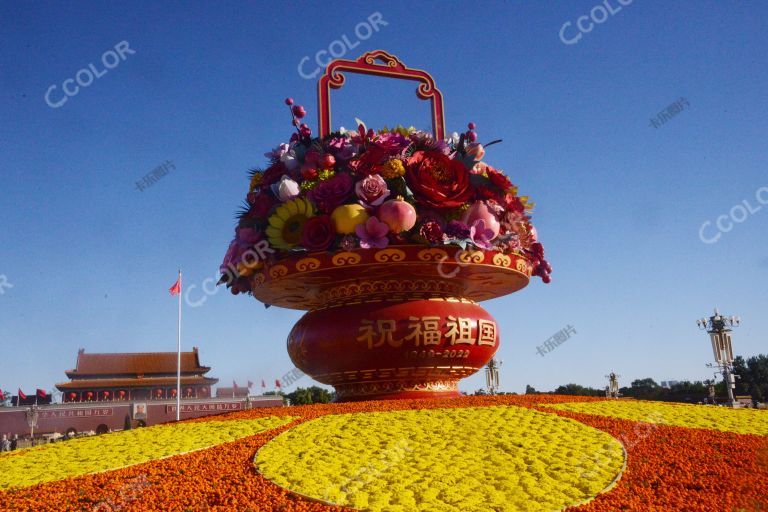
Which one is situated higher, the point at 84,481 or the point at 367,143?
the point at 367,143

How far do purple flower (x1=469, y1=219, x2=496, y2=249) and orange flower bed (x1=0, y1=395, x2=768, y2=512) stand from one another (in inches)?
A: 102

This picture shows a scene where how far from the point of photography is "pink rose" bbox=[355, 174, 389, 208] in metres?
7.12

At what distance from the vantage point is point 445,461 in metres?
4.41

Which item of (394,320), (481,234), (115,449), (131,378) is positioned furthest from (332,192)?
(131,378)

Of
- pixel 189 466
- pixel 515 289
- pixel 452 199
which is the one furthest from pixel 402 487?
pixel 515 289

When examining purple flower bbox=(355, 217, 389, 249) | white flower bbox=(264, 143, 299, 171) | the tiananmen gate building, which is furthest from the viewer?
the tiananmen gate building

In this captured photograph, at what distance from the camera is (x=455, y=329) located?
7.34 m

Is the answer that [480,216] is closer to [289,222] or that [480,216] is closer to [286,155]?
[289,222]

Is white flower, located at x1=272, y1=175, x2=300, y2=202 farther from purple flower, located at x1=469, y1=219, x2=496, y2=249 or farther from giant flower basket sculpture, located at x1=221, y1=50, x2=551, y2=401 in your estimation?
purple flower, located at x1=469, y1=219, x2=496, y2=249

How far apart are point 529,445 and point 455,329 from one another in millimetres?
2635

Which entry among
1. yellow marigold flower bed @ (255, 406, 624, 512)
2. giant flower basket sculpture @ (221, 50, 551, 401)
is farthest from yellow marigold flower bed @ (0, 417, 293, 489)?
giant flower basket sculpture @ (221, 50, 551, 401)

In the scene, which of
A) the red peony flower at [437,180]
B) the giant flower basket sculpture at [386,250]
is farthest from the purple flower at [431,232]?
the red peony flower at [437,180]

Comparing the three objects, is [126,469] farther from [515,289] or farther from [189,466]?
[515,289]

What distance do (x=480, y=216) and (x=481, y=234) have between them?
21cm
